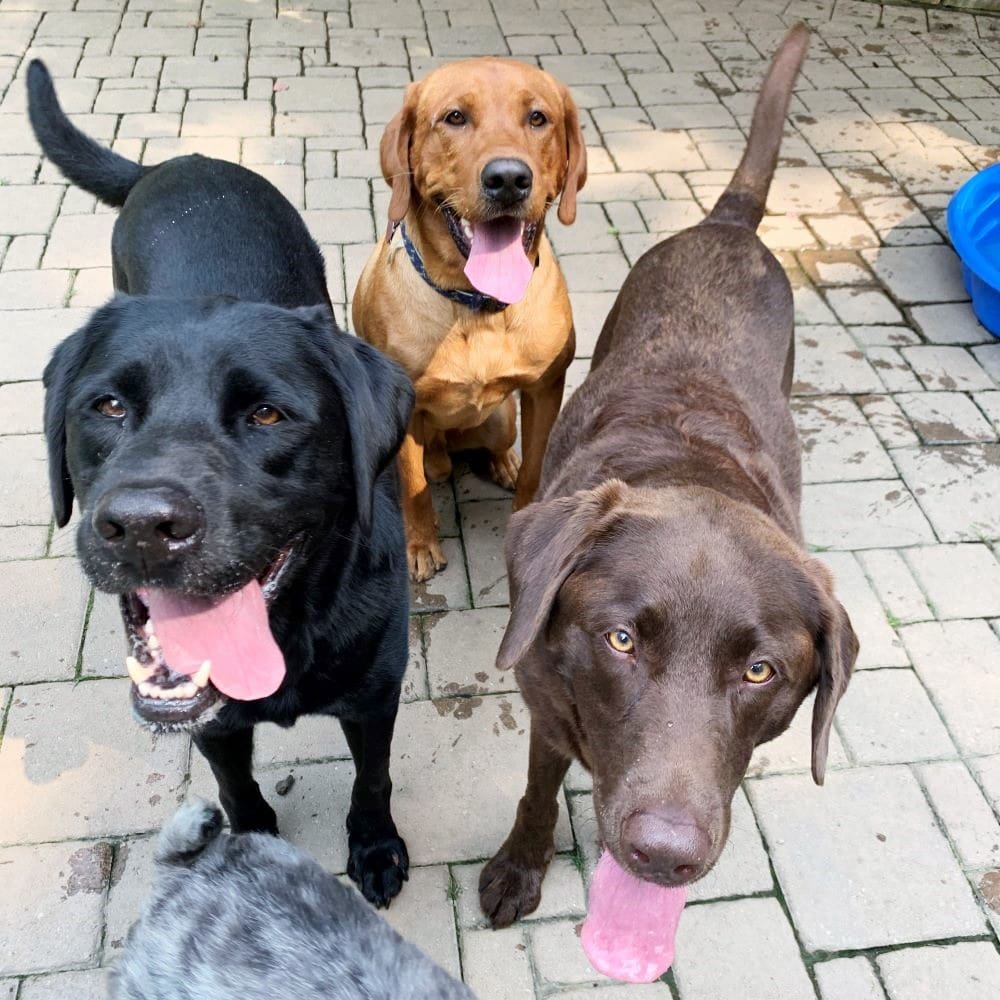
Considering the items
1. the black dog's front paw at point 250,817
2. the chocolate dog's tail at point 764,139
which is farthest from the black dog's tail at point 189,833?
the chocolate dog's tail at point 764,139

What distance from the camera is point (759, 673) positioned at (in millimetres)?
1841

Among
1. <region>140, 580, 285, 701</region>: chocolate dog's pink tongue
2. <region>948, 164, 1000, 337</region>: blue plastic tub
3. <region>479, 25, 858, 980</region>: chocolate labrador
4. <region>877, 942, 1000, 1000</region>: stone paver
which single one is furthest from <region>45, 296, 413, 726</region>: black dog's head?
<region>948, 164, 1000, 337</region>: blue plastic tub

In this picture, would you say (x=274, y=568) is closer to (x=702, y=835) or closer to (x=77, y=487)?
(x=77, y=487)

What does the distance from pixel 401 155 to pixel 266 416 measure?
1563mm

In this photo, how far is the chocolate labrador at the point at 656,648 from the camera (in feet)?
5.73

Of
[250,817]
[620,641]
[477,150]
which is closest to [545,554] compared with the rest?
[620,641]

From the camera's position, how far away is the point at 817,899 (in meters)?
2.69

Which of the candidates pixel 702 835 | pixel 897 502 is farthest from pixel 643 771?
pixel 897 502

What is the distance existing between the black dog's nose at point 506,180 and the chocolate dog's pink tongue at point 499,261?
12 centimetres

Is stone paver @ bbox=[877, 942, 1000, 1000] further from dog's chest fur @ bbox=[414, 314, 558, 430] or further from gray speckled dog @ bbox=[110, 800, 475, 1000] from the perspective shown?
dog's chest fur @ bbox=[414, 314, 558, 430]

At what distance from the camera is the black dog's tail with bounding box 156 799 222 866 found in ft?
6.45

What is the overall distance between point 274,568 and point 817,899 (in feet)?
6.28

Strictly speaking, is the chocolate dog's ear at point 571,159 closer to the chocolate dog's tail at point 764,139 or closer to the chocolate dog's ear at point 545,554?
the chocolate dog's tail at point 764,139

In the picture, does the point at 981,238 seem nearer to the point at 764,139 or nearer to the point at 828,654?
the point at 764,139
